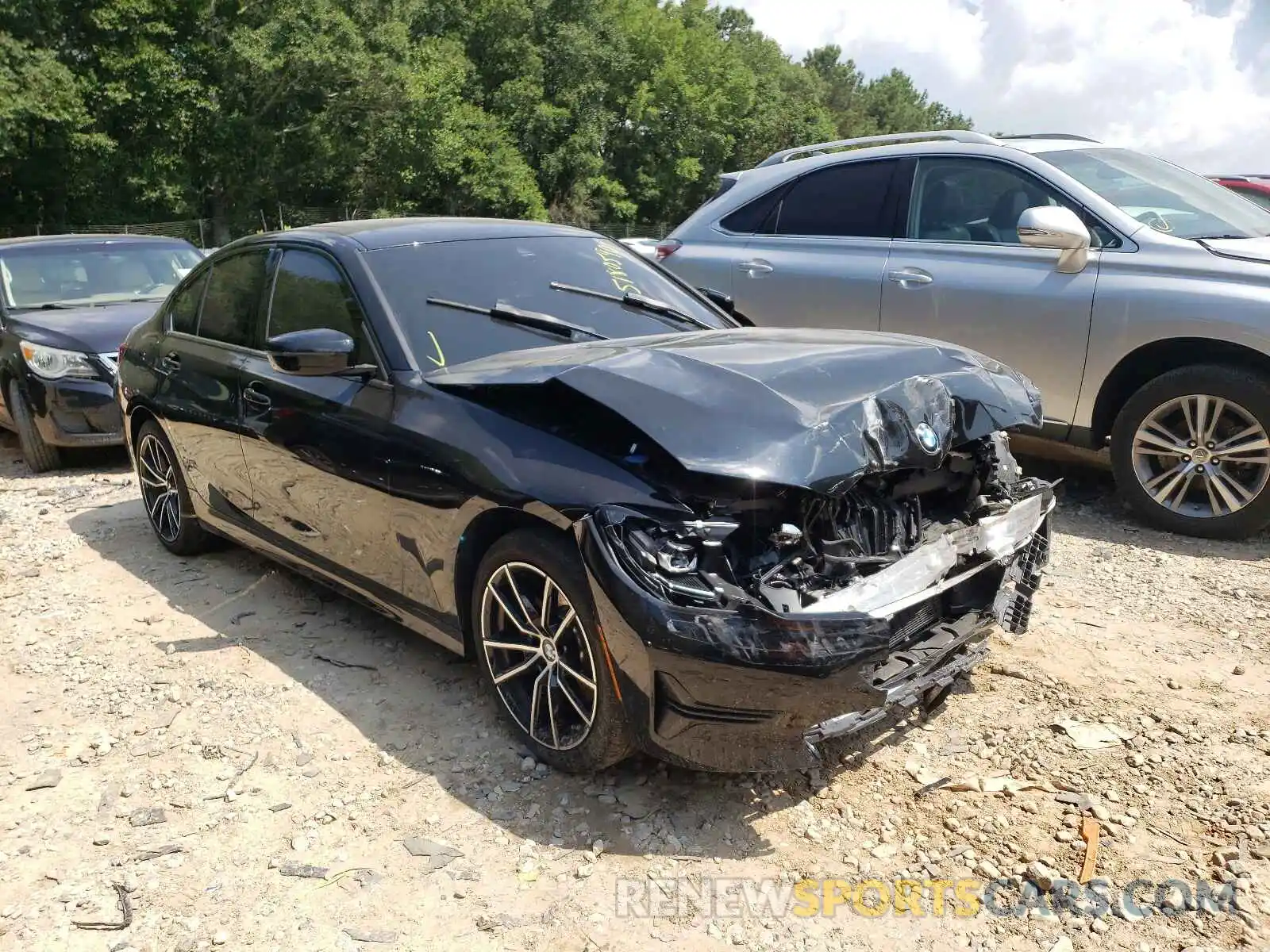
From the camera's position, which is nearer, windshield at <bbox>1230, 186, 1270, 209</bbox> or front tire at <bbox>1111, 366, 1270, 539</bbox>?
front tire at <bbox>1111, 366, 1270, 539</bbox>

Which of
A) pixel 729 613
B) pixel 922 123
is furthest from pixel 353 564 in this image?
pixel 922 123

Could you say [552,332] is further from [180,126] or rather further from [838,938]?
[180,126]

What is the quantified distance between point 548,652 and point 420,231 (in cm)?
202

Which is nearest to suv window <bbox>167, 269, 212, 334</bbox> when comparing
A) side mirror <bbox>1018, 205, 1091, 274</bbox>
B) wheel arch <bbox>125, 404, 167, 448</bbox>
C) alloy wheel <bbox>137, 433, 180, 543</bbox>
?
wheel arch <bbox>125, 404, 167, 448</bbox>

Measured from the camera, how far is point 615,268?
4.45 metres

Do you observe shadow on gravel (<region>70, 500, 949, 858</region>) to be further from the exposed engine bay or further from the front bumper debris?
the exposed engine bay

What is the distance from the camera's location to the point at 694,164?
186 ft

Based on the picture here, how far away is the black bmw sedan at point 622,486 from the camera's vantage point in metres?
2.65

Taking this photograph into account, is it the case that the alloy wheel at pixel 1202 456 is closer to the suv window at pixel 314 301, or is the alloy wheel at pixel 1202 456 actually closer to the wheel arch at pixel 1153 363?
the wheel arch at pixel 1153 363

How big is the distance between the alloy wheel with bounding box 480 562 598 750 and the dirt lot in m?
0.19

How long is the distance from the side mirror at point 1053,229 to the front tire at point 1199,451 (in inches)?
31.0

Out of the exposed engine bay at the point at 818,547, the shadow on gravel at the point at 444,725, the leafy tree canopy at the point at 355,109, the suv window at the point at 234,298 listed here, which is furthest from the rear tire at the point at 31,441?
the leafy tree canopy at the point at 355,109

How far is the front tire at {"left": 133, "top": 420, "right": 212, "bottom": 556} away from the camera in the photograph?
516cm

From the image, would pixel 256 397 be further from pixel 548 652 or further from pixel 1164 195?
pixel 1164 195
